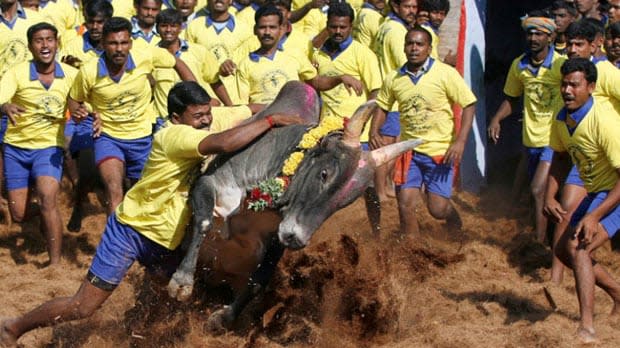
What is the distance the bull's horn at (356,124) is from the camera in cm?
812

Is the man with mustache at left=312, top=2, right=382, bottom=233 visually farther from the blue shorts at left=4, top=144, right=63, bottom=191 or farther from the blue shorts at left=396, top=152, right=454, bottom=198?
the blue shorts at left=4, top=144, right=63, bottom=191

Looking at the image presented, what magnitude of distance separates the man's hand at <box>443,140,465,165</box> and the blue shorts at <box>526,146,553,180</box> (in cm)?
109

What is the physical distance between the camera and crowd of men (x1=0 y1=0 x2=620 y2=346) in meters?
8.52

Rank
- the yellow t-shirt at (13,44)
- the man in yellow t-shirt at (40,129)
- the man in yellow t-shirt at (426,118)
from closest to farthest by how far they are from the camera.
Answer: the man in yellow t-shirt at (40,129), the man in yellow t-shirt at (426,118), the yellow t-shirt at (13,44)

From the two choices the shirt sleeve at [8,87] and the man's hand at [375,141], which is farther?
the man's hand at [375,141]

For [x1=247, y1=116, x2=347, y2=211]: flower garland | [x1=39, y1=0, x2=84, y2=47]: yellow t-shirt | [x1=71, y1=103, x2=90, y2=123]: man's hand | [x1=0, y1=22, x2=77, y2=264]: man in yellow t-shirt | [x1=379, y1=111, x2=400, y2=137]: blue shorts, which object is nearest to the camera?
[x1=247, y1=116, x2=347, y2=211]: flower garland

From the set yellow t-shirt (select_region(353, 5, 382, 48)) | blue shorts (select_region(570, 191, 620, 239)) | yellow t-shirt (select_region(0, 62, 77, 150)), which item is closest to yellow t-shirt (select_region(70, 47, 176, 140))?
yellow t-shirt (select_region(0, 62, 77, 150))

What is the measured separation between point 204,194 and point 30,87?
3570 millimetres

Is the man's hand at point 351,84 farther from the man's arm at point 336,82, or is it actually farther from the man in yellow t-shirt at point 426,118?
the man in yellow t-shirt at point 426,118

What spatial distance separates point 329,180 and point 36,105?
422cm

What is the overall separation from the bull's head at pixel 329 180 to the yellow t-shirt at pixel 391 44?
16.6 feet

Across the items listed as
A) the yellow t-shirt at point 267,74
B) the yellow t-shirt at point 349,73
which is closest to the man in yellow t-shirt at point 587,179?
the yellow t-shirt at point 267,74

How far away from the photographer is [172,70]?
12133mm

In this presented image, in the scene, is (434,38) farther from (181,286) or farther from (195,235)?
(181,286)
